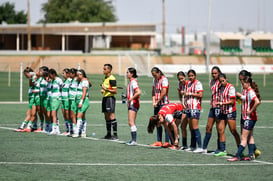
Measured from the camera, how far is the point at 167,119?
16547mm

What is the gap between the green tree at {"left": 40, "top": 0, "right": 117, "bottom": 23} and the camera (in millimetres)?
126000

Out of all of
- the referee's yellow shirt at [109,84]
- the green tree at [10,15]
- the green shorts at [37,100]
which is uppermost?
the green tree at [10,15]

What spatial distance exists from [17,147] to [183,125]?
4306 millimetres

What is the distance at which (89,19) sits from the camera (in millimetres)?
125500

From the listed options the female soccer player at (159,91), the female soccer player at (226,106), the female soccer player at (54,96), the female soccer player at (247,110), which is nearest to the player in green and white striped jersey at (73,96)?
the female soccer player at (54,96)

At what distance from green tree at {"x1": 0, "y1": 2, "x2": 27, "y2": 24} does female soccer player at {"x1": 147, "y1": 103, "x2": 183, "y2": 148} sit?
118 meters

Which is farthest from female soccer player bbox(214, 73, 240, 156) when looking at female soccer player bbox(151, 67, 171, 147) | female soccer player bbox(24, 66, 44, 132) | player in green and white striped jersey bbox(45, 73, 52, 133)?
female soccer player bbox(24, 66, 44, 132)

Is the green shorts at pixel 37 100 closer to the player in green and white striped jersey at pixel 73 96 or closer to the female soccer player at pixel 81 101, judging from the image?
the player in green and white striped jersey at pixel 73 96

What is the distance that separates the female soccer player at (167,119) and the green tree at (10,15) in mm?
118119

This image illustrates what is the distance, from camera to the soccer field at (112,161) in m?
13.0

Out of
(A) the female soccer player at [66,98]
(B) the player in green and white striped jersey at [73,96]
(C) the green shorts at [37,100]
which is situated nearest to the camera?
(B) the player in green and white striped jersey at [73,96]

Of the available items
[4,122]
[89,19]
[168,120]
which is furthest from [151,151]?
[89,19]

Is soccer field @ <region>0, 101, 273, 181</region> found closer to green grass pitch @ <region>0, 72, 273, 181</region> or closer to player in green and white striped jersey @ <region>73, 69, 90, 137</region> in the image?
→ green grass pitch @ <region>0, 72, 273, 181</region>

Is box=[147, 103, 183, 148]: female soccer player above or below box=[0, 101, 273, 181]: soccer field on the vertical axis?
above
